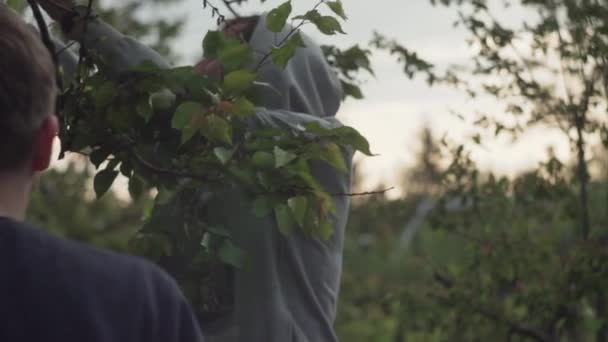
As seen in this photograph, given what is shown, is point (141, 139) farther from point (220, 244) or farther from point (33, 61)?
point (33, 61)

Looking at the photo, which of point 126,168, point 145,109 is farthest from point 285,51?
point 126,168

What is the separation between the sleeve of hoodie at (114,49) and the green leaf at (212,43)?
0.14 m

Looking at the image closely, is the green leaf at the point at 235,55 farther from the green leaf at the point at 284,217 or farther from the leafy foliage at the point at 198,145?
the green leaf at the point at 284,217

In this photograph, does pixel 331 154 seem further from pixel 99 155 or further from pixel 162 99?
pixel 99 155

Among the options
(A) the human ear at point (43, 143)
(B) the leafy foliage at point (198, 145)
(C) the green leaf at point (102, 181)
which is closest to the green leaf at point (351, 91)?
(B) the leafy foliage at point (198, 145)

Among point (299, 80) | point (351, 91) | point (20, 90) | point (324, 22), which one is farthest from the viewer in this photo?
point (351, 91)

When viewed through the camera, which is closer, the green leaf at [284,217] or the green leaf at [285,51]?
the green leaf at [285,51]

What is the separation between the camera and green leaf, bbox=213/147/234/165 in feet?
9.78

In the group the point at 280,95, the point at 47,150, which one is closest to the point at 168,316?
the point at 47,150

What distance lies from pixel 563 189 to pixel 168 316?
13.2ft

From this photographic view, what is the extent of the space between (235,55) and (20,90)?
3.79ft

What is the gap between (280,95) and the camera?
11.7 ft

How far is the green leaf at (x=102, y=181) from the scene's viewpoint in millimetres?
3195

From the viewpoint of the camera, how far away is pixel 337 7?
116 inches
